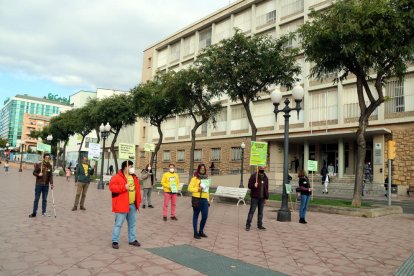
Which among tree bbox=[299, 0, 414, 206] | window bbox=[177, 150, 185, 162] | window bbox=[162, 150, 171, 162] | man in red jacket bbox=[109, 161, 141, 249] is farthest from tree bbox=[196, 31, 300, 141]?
window bbox=[162, 150, 171, 162]

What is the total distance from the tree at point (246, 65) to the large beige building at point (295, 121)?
2516 millimetres

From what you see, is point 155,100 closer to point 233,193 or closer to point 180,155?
point 233,193

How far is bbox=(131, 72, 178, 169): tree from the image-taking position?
26.7 m

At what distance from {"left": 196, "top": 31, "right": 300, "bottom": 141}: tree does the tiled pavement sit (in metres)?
9.27

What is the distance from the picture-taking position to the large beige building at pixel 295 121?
87.4 ft

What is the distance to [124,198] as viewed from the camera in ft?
23.4

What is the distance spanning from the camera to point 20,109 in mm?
154625

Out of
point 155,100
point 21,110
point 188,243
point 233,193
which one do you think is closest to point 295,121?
point 155,100

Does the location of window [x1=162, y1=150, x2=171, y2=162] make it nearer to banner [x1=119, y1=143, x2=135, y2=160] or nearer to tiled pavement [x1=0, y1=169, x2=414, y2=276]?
banner [x1=119, y1=143, x2=135, y2=160]

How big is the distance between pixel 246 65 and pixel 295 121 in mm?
15121

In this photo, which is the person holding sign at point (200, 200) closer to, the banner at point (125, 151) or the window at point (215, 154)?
the banner at point (125, 151)

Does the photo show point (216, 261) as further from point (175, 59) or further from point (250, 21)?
point (175, 59)

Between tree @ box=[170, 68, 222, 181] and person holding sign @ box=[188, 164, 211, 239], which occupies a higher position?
tree @ box=[170, 68, 222, 181]

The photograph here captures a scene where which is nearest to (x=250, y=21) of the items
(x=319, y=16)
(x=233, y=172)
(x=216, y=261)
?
(x=233, y=172)
